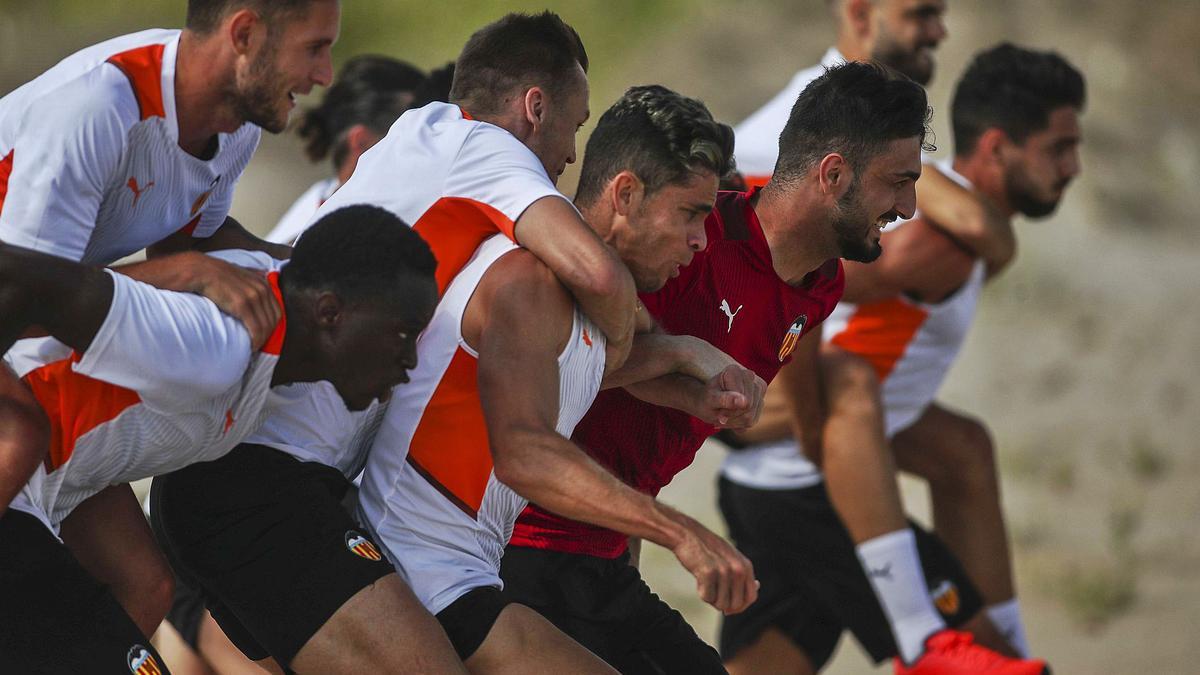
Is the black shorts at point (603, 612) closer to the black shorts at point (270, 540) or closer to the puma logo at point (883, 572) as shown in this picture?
the black shorts at point (270, 540)

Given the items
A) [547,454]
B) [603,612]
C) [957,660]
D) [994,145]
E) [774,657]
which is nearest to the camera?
[547,454]

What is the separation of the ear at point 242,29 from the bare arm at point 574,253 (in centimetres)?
76

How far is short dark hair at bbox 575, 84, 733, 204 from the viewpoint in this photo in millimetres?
3615

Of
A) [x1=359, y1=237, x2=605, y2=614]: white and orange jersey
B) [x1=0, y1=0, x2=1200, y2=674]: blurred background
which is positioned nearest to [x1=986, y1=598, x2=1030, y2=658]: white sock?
[x1=0, y1=0, x2=1200, y2=674]: blurred background

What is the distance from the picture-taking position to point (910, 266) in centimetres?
598

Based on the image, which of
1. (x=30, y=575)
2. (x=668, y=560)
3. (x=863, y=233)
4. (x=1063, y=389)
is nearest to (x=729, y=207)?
(x=863, y=233)

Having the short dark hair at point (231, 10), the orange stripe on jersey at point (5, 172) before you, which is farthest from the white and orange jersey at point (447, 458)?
the orange stripe on jersey at point (5, 172)

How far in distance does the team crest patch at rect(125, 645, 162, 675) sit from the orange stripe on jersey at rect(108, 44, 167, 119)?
3.51 ft

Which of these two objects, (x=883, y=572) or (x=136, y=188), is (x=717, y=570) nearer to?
(x=136, y=188)

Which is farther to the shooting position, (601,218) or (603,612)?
(603,612)

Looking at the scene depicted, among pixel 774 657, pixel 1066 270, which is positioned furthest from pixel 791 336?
pixel 1066 270

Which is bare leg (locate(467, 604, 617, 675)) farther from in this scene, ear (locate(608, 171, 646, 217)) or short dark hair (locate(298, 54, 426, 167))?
short dark hair (locate(298, 54, 426, 167))

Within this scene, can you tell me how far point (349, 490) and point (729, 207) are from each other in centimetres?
119

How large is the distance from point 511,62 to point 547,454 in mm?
993
